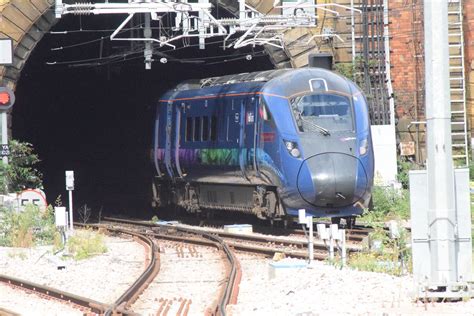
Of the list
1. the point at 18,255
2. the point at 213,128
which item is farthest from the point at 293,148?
the point at 18,255

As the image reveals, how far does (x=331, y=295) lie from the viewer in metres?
12.9

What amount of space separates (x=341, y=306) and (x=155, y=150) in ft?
58.9

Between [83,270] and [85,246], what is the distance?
91.4 inches

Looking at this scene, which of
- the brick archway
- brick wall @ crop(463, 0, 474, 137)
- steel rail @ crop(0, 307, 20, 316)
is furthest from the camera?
brick wall @ crop(463, 0, 474, 137)

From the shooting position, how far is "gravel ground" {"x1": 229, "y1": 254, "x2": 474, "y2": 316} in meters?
11.8

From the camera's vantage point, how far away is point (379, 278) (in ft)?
45.3

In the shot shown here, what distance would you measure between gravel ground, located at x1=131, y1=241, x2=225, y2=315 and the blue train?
2.10m

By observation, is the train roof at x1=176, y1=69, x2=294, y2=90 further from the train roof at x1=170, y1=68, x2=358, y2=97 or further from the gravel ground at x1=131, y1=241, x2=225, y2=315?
the gravel ground at x1=131, y1=241, x2=225, y2=315

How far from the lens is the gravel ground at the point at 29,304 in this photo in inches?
529

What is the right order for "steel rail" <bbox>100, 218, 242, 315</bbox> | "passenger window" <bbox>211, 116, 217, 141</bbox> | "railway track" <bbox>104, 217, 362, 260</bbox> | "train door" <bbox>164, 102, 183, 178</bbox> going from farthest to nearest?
"train door" <bbox>164, 102, 183, 178</bbox> < "passenger window" <bbox>211, 116, 217, 141</bbox> < "railway track" <bbox>104, 217, 362, 260</bbox> < "steel rail" <bbox>100, 218, 242, 315</bbox>

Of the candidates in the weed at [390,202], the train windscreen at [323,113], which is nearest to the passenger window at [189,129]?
the weed at [390,202]

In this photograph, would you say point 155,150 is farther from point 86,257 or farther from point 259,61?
point 86,257

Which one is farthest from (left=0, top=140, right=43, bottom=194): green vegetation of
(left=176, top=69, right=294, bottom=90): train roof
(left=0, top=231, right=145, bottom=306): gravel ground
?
(left=0, top=231, right=145, bottom=306): gravel ground

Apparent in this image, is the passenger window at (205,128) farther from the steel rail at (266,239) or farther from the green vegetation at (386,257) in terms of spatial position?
the green vegetation at (386,257)
